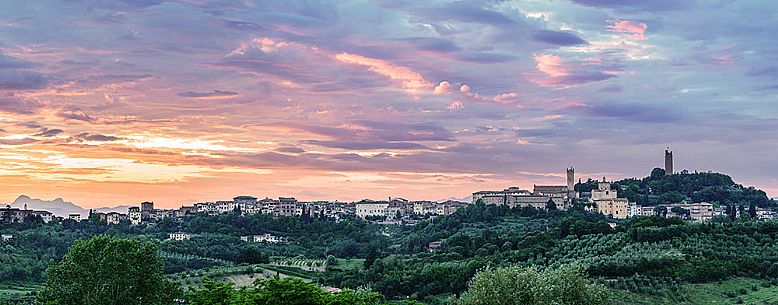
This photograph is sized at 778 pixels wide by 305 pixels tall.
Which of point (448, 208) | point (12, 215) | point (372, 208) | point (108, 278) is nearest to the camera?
A: point (108, 278)

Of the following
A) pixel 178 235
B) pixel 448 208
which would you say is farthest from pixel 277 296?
pixel 448 208

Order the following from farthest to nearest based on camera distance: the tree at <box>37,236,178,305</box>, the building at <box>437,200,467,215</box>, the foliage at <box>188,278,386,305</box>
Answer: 1. the building at <box>437,200,467,215</box>
2. the tree at <box>37,236,178,305</box>
3. the foliage at <box>188,278,386,305</box>

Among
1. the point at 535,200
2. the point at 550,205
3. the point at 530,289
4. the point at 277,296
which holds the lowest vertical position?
the point at 530,289

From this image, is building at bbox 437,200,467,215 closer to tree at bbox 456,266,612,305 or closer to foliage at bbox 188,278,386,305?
tree at bbox 456,266,612,305

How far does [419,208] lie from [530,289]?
13587 centimetres

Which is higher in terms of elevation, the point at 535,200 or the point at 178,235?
the point at 535,200

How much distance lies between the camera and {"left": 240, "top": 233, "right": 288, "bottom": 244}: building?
348 feet

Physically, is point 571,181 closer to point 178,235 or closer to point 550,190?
point 550,190

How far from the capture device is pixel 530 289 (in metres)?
29.5

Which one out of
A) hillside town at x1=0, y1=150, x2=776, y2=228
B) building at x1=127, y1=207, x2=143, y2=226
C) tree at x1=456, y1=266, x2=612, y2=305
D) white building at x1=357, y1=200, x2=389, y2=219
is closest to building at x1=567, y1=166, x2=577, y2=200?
hillside town at x1=0, y1=150, x2=776, y2=228

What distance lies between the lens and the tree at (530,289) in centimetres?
2939

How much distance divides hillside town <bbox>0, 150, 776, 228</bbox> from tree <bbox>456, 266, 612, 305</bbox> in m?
85.2

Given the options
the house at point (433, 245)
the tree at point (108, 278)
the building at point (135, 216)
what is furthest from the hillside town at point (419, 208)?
the tree at point (108, 278)

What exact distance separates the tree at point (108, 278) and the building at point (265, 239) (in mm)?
77601
